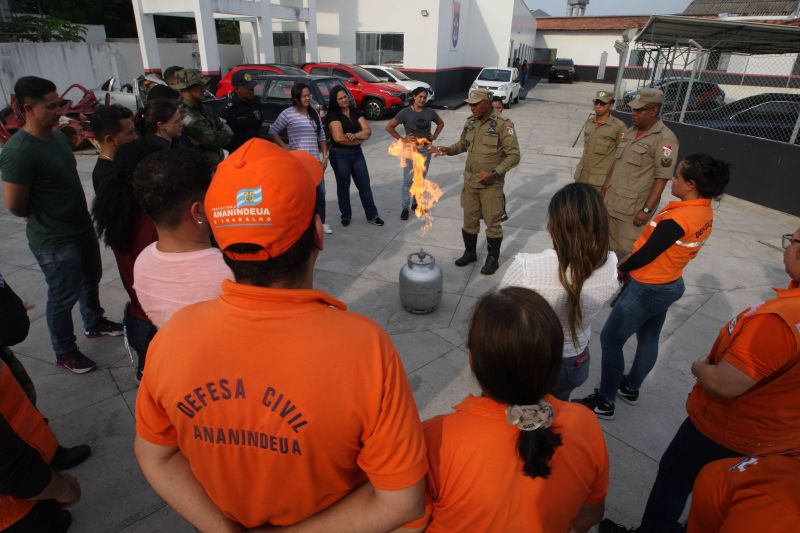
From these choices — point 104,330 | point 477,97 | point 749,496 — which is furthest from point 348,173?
point 749,496

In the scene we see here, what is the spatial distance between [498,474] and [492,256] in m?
4.26

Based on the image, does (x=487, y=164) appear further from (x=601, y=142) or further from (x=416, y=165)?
(x=601, y=142)

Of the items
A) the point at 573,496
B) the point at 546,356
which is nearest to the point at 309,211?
the point at 546,356

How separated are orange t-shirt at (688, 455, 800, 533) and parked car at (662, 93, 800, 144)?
9745 millimetres

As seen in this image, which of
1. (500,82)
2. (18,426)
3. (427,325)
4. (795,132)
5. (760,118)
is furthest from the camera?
(500,82)

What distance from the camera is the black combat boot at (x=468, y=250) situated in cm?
539

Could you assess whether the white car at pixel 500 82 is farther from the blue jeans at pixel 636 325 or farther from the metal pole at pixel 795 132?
the blue jeans at pixel 636 325

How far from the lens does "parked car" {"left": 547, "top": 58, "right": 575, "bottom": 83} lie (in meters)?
35.7

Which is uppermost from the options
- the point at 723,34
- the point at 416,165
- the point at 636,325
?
the point at 723,34

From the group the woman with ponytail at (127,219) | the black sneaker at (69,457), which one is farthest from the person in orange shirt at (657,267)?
the black sneaker at (69,457)

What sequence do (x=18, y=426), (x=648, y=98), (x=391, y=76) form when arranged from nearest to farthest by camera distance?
(x=18, y=426) → (x=648, y=98) → (x=391, y=76)

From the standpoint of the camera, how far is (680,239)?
2.65m

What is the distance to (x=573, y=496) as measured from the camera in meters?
1.26

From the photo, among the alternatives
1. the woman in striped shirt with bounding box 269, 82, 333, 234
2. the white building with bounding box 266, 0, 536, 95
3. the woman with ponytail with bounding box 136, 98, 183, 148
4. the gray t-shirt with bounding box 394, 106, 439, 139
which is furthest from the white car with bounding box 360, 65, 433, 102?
the woman with ponytail with bounding box 136, 98, 183, 148
